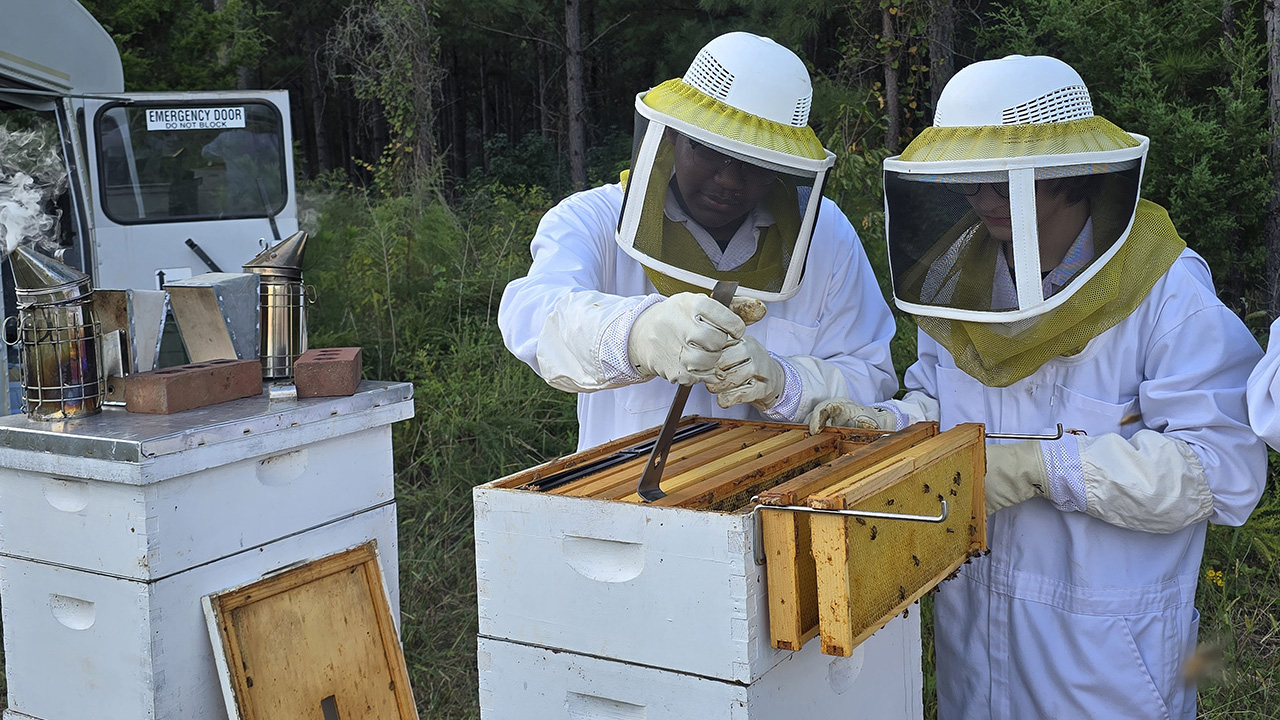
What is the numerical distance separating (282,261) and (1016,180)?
164 cm

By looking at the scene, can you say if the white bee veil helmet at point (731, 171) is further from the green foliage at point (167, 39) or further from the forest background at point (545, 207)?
Answer: the green foliage at point (167, 39)

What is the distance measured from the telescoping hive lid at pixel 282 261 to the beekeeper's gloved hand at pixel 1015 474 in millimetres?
1618

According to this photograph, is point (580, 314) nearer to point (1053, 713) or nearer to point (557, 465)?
point (557, 465)

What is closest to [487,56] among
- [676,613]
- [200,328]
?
[200,328]

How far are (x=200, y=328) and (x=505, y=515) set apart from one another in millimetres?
1425

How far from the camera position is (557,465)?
1641 millimetres

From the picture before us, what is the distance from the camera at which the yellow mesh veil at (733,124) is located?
6.39 ft

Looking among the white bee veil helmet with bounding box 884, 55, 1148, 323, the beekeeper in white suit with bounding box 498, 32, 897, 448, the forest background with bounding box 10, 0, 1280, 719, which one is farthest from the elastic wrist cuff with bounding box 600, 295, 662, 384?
the forest background with bounding box 10, 0, 1280, 719

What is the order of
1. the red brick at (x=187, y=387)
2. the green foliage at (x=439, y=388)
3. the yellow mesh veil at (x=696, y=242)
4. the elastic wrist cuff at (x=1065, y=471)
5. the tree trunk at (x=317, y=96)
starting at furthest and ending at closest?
the tree trunk at (x=317, y=96) < the green foliage at (x=439, y=388) < the red brick at (x=187, y=387) < the yellow mesh veil at (x=696, y=242) < the elastic wrist cuff at (x=1065, y=471)

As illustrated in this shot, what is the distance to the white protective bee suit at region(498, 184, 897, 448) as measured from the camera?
81.0 inches

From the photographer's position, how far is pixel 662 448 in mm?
1515

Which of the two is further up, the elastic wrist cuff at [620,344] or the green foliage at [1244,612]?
the elastic wrist cuff at [620,344]

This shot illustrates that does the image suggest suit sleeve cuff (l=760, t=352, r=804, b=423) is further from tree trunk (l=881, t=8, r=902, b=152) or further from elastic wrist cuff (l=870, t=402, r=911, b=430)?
tree trunk (l=881, t=8, r=902, b=152)

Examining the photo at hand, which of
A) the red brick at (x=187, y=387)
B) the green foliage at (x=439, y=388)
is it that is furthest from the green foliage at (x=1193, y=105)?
the red brick at (x=187, y=387)
